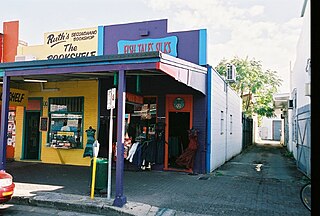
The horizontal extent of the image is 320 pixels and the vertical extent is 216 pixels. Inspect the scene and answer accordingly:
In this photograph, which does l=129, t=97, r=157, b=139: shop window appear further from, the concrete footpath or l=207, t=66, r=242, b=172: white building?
l=207, t=66, r=242, b=172: white building

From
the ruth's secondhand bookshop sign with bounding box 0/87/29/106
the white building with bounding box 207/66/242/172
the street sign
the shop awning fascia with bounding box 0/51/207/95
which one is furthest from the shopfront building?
the street sign

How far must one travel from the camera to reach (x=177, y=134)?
1249 centimetres

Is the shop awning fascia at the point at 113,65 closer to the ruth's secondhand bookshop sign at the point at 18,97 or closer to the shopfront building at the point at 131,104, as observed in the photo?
the shopfront building at the point at 131,104

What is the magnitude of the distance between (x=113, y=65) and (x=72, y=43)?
786 centimetres

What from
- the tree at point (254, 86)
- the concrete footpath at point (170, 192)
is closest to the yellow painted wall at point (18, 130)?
the concrete footpath at point (170, 192)

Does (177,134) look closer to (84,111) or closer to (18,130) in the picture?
(84,111)

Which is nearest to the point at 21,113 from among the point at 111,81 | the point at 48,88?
the point at 48,88

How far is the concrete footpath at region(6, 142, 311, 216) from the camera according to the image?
670 cm

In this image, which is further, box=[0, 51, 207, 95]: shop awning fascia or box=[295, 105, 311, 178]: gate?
box=[295, 105, 311, 178]: gate

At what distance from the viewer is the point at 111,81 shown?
42.5 feet

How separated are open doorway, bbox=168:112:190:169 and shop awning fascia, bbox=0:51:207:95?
9.57ft

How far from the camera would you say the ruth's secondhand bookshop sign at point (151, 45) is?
480 inches

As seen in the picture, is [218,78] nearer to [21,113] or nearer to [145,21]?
[145,21]

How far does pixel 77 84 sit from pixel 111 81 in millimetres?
1674
